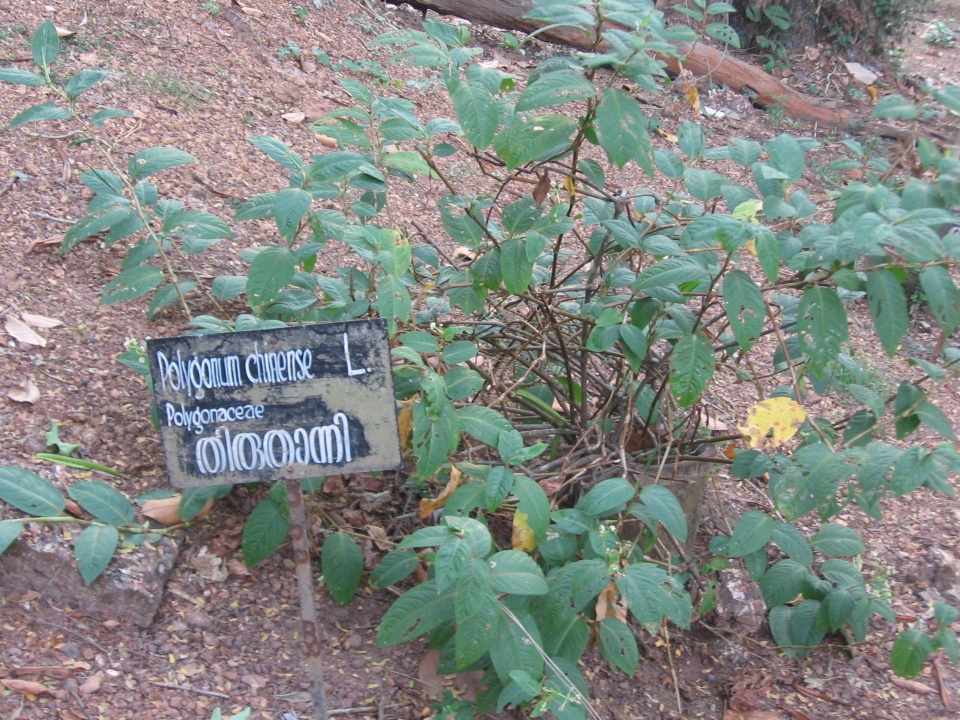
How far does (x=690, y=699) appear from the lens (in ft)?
7.24

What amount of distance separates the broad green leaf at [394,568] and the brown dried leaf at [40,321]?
4.03 ft

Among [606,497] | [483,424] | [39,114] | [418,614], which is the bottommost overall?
[418,614]

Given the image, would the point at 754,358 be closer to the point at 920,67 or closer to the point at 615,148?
the point at 615,148

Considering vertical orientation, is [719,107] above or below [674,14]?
below

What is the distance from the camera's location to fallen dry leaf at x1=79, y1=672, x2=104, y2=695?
5.88 ft

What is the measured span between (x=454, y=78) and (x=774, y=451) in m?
1.80

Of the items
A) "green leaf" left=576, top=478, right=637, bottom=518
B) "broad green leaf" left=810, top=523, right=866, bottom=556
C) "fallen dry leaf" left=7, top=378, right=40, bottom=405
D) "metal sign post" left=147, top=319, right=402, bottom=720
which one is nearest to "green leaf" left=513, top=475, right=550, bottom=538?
"green leaf" left=576, top=478, right=637, bottom=518

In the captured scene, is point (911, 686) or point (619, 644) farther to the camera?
point (911, 686)

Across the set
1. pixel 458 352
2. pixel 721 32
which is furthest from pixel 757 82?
pixel 458 352

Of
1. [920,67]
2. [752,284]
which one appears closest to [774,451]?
[752,284]

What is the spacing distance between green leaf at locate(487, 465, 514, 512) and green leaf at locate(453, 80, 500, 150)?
703 mm

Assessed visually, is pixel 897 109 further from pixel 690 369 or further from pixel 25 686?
pixel 25 686

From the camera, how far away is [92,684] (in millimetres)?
1803

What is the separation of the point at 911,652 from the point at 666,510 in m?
0.78
